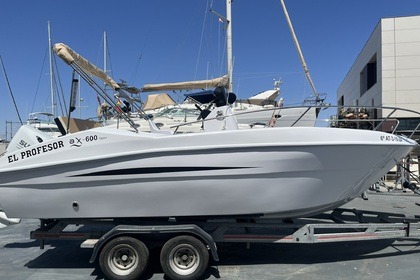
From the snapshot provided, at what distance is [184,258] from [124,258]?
661mm

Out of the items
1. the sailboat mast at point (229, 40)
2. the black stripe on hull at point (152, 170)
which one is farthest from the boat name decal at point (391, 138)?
the sailboat mast at point (229, 40)

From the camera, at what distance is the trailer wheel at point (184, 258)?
12.9ft

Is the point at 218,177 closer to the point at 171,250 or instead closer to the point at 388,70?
the point at 171,250

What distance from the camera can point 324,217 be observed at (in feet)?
18.2

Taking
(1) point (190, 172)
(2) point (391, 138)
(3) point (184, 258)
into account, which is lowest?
(3) point (184, 258)

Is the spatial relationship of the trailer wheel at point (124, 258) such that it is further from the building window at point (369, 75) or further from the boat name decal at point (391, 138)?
the building window at point (369, 75)

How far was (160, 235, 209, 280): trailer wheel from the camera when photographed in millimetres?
3934

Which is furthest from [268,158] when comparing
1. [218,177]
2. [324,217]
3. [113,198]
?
[324,217]

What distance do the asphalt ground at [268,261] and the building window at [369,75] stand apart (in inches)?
904

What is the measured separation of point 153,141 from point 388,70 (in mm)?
21644

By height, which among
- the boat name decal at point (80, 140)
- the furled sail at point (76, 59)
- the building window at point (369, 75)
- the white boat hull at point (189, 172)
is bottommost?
the white boat hull at point (189, 172)

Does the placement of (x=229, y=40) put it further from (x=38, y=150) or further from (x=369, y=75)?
(x=369, y=75)

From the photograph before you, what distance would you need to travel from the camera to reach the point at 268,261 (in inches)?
181

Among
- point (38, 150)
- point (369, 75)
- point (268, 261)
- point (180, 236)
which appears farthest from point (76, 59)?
point (369, 75)
